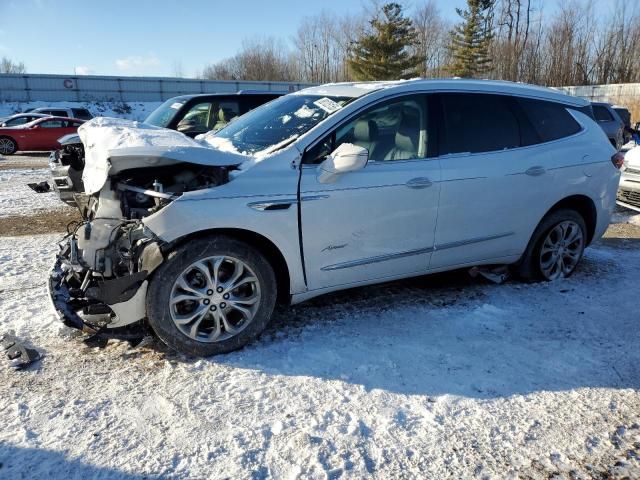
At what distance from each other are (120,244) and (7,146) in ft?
60.2

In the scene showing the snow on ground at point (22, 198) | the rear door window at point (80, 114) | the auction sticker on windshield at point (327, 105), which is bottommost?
the snow on ground at point (22, 198)

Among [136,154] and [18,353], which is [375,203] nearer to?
[136,154]

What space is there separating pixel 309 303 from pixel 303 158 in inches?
53.4

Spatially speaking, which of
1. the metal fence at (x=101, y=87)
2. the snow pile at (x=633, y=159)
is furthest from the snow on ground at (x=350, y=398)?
the metal fence at (x=101, y=87)

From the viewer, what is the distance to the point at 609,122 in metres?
14.3

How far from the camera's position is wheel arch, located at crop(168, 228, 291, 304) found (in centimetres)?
337

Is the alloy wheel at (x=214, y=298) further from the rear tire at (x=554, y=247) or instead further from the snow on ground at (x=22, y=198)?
the snow on ground at (x=22, y=198)

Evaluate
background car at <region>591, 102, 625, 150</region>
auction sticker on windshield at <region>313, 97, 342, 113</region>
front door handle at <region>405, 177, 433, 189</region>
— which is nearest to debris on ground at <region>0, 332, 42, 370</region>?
auction sticker on windshield at <region>313, 97, 342, 113</region>

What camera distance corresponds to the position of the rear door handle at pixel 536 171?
14.9 ft

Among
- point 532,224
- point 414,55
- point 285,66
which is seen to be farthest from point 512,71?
Result: point 532,224

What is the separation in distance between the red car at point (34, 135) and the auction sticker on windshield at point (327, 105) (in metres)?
16.9

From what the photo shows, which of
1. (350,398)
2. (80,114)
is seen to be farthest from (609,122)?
(80,114)

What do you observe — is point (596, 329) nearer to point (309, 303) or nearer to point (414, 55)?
point (309, 303)

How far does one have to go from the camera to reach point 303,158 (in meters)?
3.66
